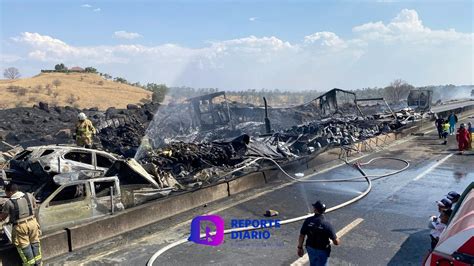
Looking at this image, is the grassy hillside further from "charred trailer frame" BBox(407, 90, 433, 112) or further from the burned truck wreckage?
"charred trailer frame" BBox(407, 90, 433, 112)

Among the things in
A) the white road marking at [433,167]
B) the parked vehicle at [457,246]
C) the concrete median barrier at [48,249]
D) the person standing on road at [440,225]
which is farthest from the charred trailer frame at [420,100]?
the parked vehicle at [457,246]

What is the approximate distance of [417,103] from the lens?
3766cm

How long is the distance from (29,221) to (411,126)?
2522 cm

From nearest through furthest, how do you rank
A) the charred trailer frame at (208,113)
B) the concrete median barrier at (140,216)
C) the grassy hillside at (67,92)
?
the concrete median barrier at (140,216)
the charred trailer frame at (208,113)
the grassy hillside at (67,92)

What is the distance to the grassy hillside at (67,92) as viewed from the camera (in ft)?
163

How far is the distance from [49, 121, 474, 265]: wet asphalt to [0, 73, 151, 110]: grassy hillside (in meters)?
42.5

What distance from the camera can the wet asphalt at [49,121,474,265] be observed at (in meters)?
7.33

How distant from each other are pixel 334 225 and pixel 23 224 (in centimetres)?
602

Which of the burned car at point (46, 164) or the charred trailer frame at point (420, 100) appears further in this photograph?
the charred trailer frame at point (420, 100)

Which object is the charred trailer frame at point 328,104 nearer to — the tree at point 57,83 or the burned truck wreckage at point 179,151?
the burned truck wreckage at point 179,151

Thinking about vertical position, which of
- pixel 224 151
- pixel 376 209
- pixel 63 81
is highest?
pixel 63 81

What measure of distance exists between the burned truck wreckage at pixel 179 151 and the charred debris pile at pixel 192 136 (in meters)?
0.03

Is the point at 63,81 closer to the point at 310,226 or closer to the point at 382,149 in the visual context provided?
the point at 382,149

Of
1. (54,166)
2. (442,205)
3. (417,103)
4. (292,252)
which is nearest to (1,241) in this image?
(54,166)
